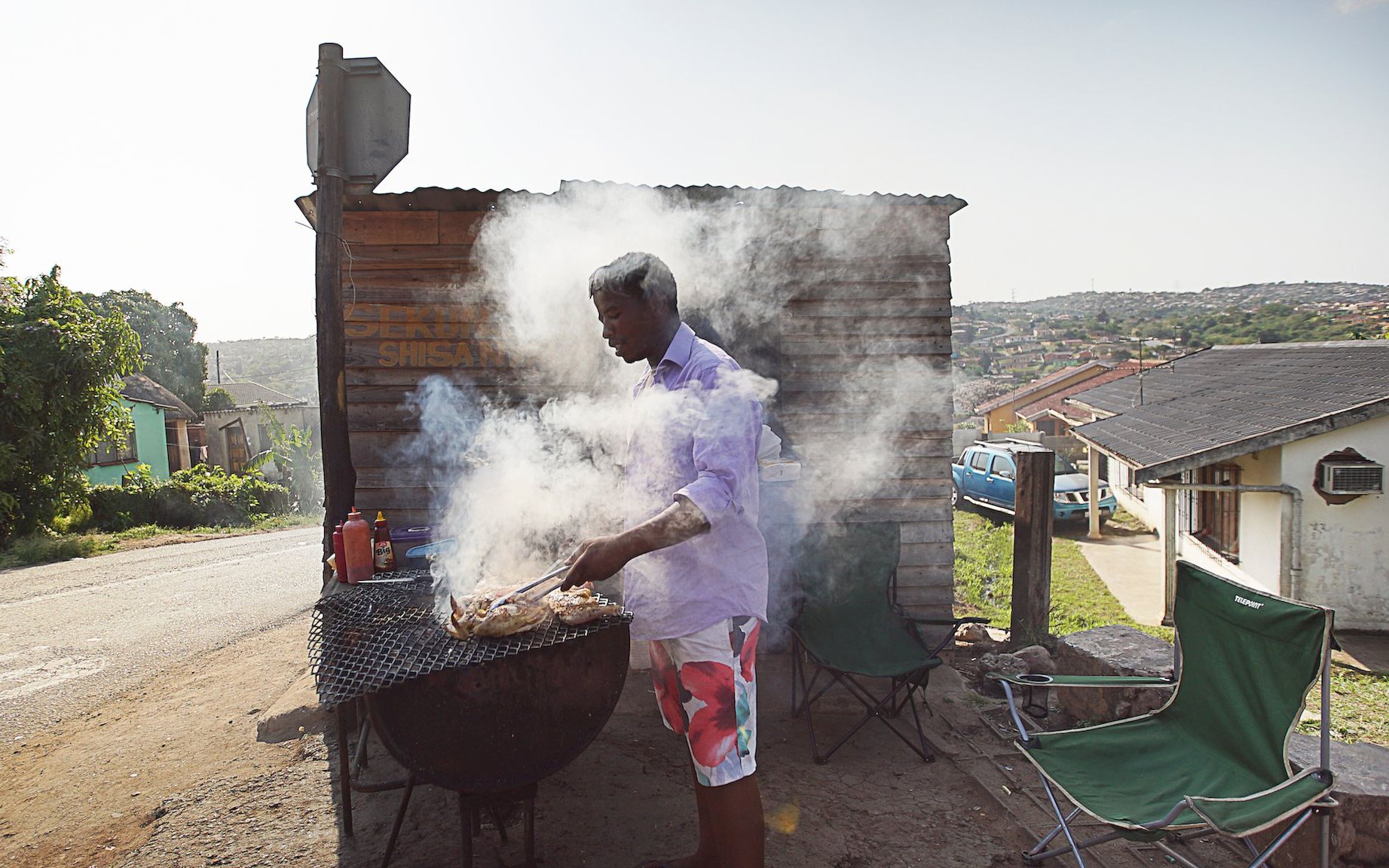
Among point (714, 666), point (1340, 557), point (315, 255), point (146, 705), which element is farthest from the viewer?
point (1340, 557)

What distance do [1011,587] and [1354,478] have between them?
541 centimetres

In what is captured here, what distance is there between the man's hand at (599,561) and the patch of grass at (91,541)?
1471 centimetres

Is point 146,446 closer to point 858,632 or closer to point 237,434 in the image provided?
point 237,434

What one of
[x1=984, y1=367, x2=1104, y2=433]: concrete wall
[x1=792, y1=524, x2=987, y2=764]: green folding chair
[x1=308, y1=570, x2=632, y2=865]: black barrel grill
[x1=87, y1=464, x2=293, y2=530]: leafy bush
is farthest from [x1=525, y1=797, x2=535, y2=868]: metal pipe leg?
[x1=984, y1=367, x2=1104, y2=433]: concrete wall

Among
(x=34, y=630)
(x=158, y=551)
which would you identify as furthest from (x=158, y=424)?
(x=34, y=630)

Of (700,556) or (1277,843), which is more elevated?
(700,556)

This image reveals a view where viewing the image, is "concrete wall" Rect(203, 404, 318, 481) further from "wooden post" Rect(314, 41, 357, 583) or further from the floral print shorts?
the floral print shorts

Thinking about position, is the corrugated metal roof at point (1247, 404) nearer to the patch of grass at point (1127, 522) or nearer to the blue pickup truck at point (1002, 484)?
the blue pickup truck at point (1002, 484)

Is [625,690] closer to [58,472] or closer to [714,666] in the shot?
[714,666]

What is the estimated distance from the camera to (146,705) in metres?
5.33

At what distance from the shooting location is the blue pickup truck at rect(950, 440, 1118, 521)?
59.6ft

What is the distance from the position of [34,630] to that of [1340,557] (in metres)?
15.6

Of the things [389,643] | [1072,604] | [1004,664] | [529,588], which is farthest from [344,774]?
[1072,604]

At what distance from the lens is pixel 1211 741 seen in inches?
121
